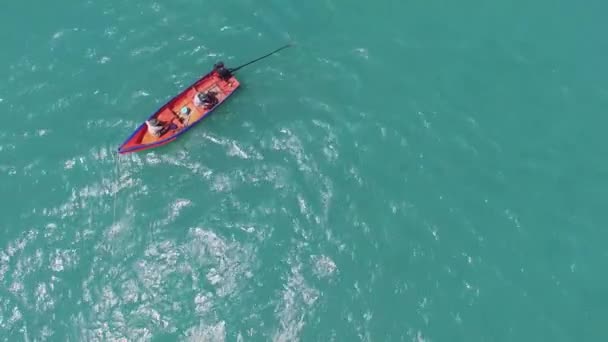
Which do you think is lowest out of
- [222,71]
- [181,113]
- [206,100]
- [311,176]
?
[311,176]

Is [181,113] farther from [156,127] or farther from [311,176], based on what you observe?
[311,176]

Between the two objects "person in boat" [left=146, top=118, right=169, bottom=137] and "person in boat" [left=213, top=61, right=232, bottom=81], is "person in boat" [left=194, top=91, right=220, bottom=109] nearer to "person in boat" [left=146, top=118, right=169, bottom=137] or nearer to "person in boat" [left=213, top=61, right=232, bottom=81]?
"person in boat" [left=213, top=61, right=232, bottom=81]

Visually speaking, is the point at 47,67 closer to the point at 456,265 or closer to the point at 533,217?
the point at 456,265

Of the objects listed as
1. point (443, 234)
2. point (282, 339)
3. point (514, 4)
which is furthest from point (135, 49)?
point (514, 4)

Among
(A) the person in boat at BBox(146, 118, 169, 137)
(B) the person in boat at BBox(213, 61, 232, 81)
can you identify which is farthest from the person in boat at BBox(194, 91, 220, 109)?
(A) the person in boat at BBox(146, 118, 169, 137)

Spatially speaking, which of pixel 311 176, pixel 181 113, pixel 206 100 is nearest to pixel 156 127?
pixel 181 113

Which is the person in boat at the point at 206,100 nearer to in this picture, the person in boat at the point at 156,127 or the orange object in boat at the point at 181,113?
the orange object in boat at the point at 181,113

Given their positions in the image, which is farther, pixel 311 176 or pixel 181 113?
pixel 181 113
